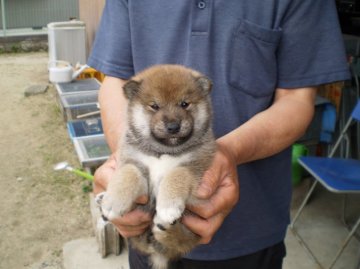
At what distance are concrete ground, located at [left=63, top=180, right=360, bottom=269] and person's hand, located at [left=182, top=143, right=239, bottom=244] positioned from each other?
2.57 m

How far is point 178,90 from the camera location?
67.9 inches

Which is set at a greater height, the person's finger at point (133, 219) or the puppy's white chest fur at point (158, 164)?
the puppy's white chest fur at point (158, 164)

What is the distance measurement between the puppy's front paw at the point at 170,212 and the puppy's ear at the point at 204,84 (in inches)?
17.9

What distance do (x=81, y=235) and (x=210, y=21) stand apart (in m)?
3.28

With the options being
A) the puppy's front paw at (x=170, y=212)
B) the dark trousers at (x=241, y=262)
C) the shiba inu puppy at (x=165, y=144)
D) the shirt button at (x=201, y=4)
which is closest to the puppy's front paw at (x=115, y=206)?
the shiba inu puppy at (x=165, y=144)

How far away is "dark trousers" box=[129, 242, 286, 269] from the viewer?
1901mm

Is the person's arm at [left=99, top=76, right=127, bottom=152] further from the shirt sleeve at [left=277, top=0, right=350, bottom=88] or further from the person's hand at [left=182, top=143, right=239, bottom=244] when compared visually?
the shirt sleeve at [left=277, top=0, right=350, bottom=88]

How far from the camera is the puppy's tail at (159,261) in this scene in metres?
1.86

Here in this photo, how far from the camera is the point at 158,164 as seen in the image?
172 centimetres

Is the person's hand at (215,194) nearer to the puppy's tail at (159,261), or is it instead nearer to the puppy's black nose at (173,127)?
the puppy's black nose at (173,127)

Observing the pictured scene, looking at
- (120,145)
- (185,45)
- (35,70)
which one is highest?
(185,45)

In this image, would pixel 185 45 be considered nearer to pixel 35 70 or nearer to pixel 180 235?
pixel 180 235

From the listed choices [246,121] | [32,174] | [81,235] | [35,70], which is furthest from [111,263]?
[35,70]

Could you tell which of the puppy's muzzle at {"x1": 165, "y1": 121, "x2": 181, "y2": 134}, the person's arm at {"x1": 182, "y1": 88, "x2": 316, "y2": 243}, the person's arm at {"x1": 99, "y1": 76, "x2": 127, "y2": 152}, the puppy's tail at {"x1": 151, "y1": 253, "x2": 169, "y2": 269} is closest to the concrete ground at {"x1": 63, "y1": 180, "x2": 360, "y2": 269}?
the puppy's tail at {"x1": 151, "y1": 253, "x2": 169, "y2": 269}
